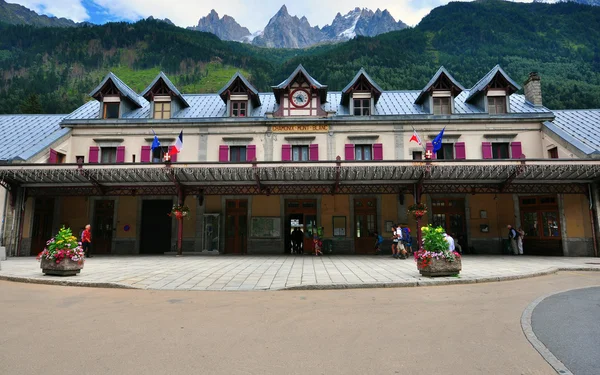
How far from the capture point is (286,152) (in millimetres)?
20016

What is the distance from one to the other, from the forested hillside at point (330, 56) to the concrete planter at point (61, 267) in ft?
158

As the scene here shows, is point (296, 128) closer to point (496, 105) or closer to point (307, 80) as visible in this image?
point (307, 80)

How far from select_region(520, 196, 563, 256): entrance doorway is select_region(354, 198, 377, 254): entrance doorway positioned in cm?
805

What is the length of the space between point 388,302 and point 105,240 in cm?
1822

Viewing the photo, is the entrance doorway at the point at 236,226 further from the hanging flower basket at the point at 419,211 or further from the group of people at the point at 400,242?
the hanging flower basket at the point at 419,211

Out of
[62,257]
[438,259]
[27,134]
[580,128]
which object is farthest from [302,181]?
[27,134]

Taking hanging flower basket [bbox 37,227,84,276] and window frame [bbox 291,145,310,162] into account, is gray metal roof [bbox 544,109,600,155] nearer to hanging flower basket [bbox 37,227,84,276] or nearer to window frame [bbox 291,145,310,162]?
window frame [bbox 291,145,310,162]

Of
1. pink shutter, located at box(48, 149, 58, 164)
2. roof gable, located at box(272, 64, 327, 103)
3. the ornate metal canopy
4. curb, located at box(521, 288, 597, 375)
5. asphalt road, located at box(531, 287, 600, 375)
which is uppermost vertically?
roof gable, located at box(272, 64, 327, 103)

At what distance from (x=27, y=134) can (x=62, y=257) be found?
52.3 feet

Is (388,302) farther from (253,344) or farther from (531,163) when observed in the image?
(531,163)

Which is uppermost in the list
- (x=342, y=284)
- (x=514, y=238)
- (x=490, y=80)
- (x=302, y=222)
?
(x=490, y=80)

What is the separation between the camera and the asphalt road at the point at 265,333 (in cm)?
370

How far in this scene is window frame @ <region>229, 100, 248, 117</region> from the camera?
69.2 ft

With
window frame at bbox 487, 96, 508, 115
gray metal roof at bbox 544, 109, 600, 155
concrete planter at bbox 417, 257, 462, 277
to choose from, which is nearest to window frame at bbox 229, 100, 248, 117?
window frame at bbox 487, 96, 508, 115
